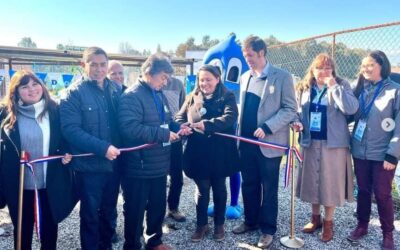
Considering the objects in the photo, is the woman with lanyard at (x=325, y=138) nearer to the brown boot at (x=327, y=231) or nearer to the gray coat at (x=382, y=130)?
the brown boot at (x=327, y=231)

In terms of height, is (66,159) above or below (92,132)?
below

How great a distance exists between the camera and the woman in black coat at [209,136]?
368cm

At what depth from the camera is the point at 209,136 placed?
3.75m

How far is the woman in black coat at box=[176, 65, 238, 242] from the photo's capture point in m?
3.68

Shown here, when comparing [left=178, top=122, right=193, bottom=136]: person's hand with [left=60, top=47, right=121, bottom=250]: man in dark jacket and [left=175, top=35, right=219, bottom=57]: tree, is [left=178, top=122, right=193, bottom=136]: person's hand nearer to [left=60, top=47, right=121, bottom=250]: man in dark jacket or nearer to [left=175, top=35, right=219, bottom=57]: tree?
[left=60, top=47, right=121, bottom=250]: man in dark jacket

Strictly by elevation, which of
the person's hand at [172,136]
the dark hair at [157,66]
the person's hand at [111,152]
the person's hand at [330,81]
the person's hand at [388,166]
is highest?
the dark hair at [157,66]

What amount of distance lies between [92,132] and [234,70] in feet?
7.90

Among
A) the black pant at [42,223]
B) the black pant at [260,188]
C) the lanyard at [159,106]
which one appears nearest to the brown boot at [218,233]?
the black pant at [260,188]

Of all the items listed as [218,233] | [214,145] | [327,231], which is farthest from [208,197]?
[327,231]

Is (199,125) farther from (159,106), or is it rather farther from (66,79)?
(66,79)

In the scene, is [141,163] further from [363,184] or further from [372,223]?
[372,223]

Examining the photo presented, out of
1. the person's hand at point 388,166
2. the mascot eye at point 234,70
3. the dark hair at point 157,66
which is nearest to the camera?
the dark hair at point 157,66

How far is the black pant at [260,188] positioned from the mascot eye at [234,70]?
1278 mm

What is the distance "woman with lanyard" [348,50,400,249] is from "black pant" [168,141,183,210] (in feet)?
6.66
